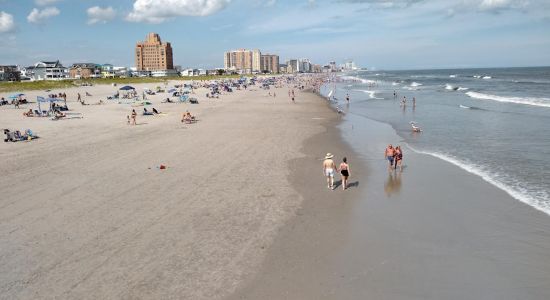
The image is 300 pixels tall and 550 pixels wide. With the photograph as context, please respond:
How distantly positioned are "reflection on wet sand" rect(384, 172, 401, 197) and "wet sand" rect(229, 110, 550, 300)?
0.11 ft

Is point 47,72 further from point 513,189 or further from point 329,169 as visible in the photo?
point 513,189

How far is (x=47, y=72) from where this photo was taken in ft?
492

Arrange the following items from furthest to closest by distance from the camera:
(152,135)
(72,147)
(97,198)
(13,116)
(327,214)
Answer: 1. (13,116)
2. (152,135)
3. (72,147)
4. (97,198)
5. (327,214)

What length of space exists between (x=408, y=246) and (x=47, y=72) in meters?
166

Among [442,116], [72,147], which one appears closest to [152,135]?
[72,147]

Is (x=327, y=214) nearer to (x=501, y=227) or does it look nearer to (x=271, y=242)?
(x=271, y=242)

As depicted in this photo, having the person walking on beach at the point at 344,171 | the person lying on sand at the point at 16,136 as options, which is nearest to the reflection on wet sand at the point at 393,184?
the person walking on beach at the point at 344,171

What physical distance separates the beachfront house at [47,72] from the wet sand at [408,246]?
159 metres

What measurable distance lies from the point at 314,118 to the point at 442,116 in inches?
426

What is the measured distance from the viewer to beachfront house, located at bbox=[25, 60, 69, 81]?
14988cm

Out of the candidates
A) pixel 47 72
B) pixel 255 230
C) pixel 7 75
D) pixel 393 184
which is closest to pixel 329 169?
pixel 393 184

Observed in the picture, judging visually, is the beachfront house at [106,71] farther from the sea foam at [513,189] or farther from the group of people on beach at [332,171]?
the group of people on beach at [332,171]

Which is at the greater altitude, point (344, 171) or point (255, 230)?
point (344, 171)

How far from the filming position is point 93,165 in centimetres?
1658
